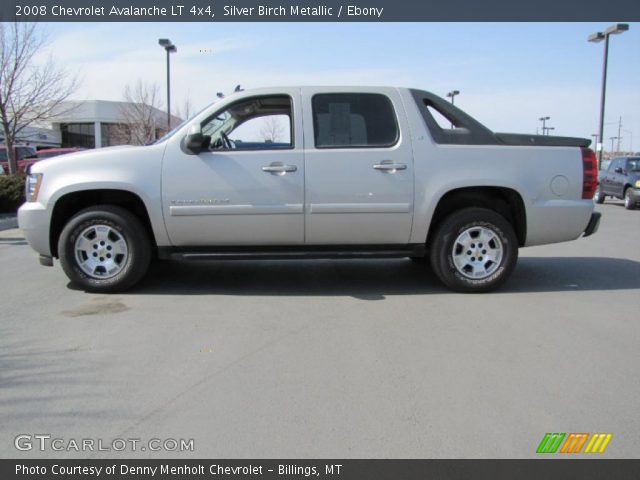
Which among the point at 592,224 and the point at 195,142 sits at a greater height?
the point at 195,142

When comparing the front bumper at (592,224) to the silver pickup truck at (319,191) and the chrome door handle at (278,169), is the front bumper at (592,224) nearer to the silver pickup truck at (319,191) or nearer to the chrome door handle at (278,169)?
the silver pickup truck at (319,191)

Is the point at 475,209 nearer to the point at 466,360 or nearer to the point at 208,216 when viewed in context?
the point at 466,360

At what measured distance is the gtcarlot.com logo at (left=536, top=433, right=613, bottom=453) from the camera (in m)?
2.84

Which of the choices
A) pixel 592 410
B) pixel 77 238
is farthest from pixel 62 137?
pixel 592 410

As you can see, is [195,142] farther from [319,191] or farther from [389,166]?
[389,166]

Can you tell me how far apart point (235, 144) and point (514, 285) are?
3.37m

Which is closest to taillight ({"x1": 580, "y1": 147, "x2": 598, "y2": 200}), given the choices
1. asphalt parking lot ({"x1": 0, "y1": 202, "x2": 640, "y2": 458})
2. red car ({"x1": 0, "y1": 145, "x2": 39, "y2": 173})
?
asphalt parking lot ({"x1": 0, "y1": 202, "x2": 640, "y2": 458})

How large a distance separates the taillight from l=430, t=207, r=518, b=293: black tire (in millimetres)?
881

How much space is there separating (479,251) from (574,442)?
3.01m

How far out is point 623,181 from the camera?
17.9 meters

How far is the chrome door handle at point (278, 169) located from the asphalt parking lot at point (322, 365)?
4.03 feet

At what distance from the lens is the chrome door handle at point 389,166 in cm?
552

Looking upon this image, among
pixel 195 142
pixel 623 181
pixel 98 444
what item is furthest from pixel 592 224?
pixel 623 181
